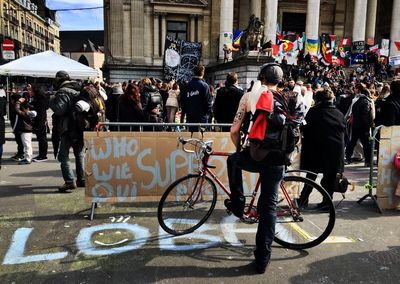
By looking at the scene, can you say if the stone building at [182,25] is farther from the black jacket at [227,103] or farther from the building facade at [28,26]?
the building facade at [28,26]

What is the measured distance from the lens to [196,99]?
7520 millimetres

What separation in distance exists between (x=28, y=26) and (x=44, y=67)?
8523cm

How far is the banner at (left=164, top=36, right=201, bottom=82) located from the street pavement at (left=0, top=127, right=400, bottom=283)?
23231mm

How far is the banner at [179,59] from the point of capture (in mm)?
28870

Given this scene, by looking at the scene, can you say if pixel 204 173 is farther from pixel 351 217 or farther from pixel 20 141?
pixel 20 141

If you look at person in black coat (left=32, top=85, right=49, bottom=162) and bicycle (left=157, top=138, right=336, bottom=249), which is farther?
person in black coat (left=32, top=85, right=49, bottom=162)

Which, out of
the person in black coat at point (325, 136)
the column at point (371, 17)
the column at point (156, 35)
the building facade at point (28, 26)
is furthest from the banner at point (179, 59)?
the building facade at point (28, 26)

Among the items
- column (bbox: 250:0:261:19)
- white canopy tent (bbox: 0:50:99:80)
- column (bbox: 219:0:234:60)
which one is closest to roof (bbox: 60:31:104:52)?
column (bbox: 250:0:261:19)

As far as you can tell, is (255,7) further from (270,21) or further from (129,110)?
(129,110)

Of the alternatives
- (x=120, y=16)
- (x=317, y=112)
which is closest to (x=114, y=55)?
(x=120, y=16)

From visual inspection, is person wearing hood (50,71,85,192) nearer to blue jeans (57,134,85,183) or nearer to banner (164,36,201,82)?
blue jeans (57,134,85,183)

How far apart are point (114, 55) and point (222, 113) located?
28.0 m

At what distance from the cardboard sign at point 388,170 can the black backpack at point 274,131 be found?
2.50 metres

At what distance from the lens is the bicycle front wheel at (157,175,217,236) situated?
4.73 meters
